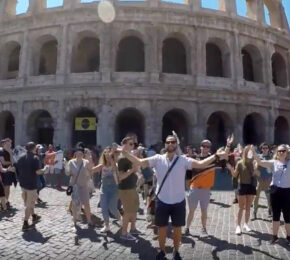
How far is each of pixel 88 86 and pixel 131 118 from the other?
166 inches

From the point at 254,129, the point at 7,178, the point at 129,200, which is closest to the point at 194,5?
the point at 254,129

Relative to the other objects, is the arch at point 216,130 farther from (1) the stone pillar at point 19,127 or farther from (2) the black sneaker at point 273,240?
(2) the black sneaker at point 273,240

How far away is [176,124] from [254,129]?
5574mm

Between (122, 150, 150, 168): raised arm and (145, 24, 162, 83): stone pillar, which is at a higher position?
(145, 24, 162, 83): stone pillar

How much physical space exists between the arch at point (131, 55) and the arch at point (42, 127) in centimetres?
596

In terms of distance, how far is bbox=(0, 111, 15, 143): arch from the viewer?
2356cm

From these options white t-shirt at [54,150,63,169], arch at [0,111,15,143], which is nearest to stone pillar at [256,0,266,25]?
white t-shirt at [54,150,63,169]

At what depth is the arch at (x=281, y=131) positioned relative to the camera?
2570cm

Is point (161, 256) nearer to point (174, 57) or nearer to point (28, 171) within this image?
point (28, 171)

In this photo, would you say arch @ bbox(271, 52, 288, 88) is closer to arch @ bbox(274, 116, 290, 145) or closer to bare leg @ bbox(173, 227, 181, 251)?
arch @ bbox(274, 116, 290, 145)

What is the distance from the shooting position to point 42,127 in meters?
23.7

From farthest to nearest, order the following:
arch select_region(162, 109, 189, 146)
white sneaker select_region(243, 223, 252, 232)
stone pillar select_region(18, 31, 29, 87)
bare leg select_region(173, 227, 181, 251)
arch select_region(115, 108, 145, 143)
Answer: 1. arch select_region(115, 108, 145, 143)
2. arch select_region(162, 109, 189, 146)
3. stone pillar select_region(18, 31, 29, 87)
4. white sneaker select_region(243, 223, 252, 232)
5. bare leg select_region(173, 227, 181, 251)

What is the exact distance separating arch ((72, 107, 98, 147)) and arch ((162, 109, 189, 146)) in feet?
15.4

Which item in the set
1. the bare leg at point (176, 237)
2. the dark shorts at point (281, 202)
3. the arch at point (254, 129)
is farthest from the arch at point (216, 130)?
the bare leg at point (176, 237)
